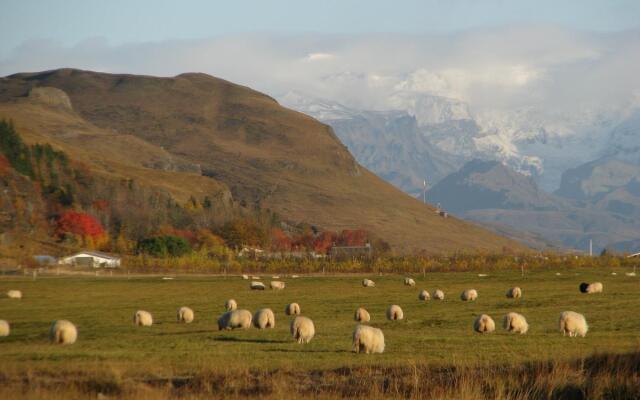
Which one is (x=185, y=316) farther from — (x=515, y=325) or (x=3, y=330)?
(x=515, y=325)

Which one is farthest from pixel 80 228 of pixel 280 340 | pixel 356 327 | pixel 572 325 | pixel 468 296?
pixel 356 327

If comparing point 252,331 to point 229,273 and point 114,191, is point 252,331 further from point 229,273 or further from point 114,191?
point 114,191

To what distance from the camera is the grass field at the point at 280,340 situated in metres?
26.3

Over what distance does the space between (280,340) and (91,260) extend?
98395mm

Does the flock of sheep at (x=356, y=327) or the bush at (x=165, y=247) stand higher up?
the bush at (x=165, y=247)

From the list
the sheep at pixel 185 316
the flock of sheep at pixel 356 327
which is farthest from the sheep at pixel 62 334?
the sheep at pixel 185 316

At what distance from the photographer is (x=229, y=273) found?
118 metres

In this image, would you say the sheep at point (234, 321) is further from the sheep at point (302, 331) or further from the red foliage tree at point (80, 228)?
the red foliage tree at point (80, 228)

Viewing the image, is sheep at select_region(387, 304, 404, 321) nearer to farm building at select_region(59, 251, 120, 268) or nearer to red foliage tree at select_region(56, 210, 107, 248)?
farm building at select_region(59, 251, 120, 268)

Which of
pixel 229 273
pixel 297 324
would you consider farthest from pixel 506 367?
pixel 229 273

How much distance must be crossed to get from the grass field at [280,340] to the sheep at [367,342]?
1.43 ft

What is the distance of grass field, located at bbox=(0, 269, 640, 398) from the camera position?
2634cm

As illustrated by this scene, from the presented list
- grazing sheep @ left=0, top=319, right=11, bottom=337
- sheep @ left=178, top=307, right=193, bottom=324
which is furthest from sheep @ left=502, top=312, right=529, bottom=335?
grazing sheep @ left=0, top=319, right=11, bottom=337

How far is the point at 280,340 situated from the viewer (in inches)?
1485
